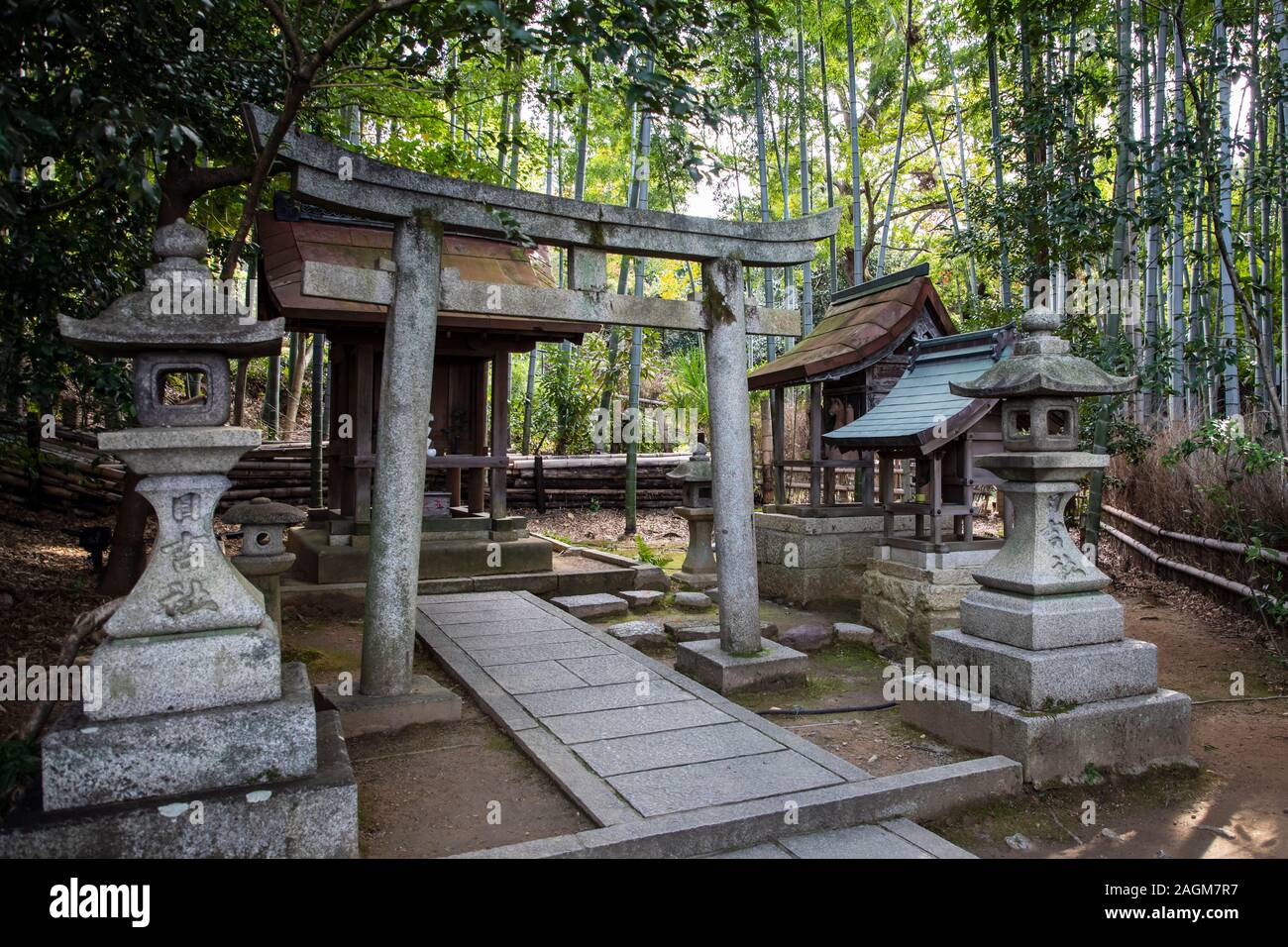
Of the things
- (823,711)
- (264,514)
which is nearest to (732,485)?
(823,711)

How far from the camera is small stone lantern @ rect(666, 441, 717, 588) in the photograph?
31.5 ft

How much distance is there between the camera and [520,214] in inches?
195

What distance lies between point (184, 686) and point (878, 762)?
323 cm

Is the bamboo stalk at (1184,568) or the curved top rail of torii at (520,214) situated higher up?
the curved top rail of torii at (520,214)

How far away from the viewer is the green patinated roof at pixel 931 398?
662 centimetres

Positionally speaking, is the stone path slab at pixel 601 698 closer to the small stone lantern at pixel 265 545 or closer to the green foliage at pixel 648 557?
the small stone lantern at pixel 265 545

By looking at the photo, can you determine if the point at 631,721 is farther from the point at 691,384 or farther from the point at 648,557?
the point at 691,384

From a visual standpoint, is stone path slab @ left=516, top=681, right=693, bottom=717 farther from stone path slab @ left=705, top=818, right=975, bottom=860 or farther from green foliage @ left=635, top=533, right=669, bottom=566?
green foliage @ left=635, top=533, right=669, bottom=566

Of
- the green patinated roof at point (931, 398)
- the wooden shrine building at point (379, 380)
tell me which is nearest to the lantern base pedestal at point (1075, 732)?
the green patinated roof at point (931, 398)

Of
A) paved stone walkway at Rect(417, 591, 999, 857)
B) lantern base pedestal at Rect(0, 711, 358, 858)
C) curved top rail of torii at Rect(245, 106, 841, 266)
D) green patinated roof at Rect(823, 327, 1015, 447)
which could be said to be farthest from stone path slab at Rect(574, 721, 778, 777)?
green patinated roof at Rect(823, 327, 1015, 447)

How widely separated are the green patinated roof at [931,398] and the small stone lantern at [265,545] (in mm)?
4622

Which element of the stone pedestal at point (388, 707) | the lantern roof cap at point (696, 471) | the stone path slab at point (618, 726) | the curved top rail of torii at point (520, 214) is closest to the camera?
the stone path slab at point (618, 726)

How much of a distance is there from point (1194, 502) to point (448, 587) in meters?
7.26

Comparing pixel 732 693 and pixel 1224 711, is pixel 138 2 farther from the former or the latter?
pixel 1224 711
